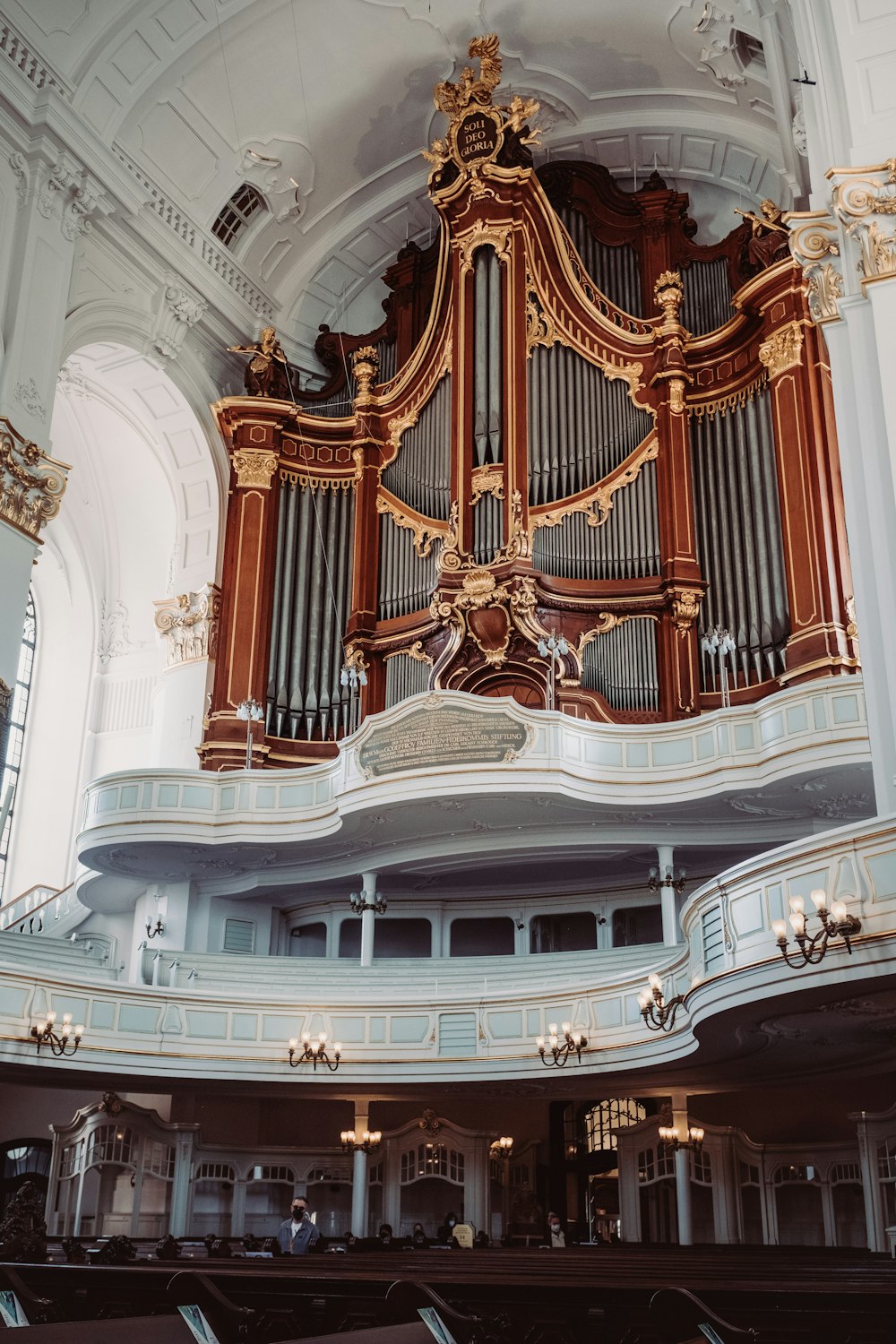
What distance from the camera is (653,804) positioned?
1761 cm

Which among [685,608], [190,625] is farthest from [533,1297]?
[190,625]

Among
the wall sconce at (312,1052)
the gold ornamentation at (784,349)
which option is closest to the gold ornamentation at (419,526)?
the gold ornamentation at (784,349)

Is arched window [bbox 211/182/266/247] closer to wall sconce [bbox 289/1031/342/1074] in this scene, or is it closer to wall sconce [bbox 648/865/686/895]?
wall sconce [bbox 648/865/686/895]

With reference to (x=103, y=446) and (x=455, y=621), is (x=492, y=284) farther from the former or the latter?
(x=103, y=446)

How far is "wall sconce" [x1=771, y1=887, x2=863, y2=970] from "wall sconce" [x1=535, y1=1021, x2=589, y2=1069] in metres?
5.81

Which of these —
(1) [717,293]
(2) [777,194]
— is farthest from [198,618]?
(2) [777,194]

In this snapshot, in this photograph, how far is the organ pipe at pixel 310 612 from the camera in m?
21.3

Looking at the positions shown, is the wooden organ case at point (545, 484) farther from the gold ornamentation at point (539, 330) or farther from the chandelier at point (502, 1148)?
the chandelier at point (502, 1148)

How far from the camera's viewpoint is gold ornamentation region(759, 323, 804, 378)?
19.5m

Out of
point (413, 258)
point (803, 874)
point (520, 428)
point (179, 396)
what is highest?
point (413, 258)

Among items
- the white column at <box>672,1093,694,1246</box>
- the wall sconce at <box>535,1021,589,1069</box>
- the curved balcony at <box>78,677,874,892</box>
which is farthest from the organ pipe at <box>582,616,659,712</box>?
the white column at <box>672,1093,694,1246</box>

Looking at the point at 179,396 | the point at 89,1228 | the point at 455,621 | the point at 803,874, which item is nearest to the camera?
the point at 803,874

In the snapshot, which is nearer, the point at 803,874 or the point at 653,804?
the point at 803,874

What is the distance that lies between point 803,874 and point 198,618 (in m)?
14.7
